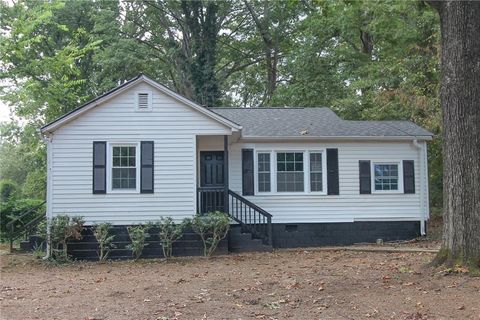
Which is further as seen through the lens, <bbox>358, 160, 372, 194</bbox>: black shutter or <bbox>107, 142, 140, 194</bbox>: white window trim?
<bbox>358, 160, 372, 194</bbox>: black shutter

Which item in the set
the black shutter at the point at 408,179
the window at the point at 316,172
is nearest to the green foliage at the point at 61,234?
the window at the point at 316,172

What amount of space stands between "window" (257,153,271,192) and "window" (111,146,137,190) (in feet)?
11.7

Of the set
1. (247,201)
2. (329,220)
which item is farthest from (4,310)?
(329,220)

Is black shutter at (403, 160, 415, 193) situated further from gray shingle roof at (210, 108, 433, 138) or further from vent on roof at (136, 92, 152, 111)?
vent on roof at (136, 92, 152, 111)

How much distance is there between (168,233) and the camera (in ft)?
38.5

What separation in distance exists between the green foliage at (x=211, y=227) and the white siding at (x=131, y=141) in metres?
0.55

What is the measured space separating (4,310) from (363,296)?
4.86 metres

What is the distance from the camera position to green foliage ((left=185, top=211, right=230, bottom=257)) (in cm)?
1177

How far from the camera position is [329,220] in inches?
547

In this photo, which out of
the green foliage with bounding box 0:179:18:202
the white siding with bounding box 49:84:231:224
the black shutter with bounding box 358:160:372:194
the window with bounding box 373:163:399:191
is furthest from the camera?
the green foliage with bounding box 0:179:18:202

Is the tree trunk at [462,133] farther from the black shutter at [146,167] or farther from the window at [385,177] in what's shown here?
the black shutter at [146,167]

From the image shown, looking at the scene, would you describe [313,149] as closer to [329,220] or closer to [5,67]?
[329,220]

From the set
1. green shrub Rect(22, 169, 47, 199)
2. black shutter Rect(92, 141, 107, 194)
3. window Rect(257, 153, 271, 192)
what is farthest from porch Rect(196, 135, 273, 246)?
green shrub Rect(22, 169, 47, 199)

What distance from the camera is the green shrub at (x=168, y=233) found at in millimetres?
11609
